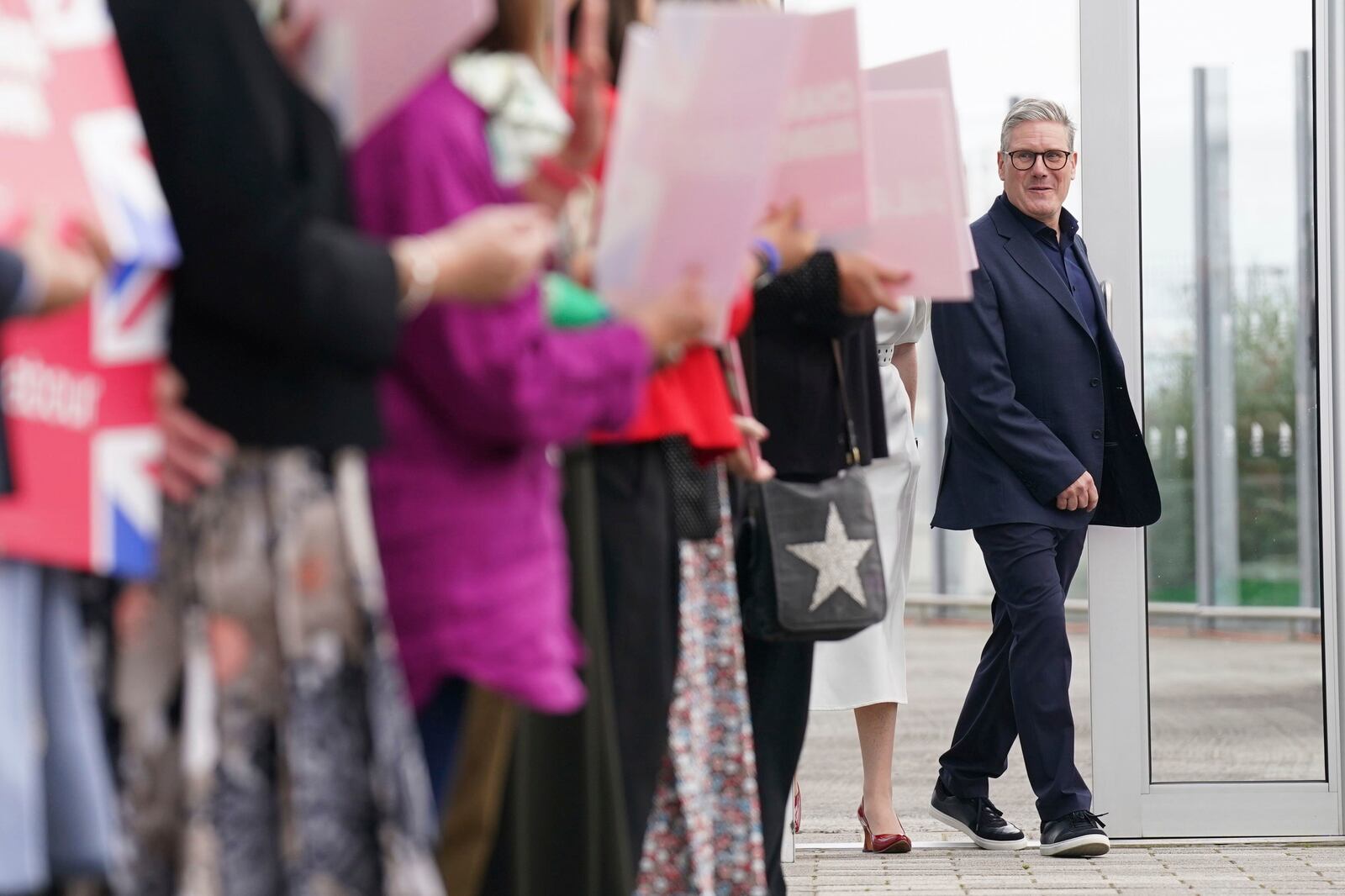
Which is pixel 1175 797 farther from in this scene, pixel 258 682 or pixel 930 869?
pixel 258 682

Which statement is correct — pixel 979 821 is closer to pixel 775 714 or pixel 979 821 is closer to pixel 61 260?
pixel 775 714

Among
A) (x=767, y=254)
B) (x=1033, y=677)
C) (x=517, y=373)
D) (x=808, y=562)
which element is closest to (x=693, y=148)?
(x=517, y=373)

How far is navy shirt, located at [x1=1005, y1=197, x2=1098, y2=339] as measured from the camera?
4.99 meters

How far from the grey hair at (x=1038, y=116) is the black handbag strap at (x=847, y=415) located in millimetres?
2204

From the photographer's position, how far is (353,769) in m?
1.70

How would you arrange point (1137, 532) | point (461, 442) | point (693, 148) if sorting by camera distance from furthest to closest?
point (1137, 532) → point (693, 148) → point (461, 442)

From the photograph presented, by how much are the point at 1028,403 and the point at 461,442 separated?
326 centimetres

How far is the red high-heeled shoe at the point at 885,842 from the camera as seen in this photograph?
4836mm

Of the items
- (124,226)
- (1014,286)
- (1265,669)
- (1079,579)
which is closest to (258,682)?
(124,226)

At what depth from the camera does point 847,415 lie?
302cm

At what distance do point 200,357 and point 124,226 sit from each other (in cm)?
15

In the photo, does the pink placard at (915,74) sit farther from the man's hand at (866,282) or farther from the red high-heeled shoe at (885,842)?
the red high-heeled shoe at (885,842)

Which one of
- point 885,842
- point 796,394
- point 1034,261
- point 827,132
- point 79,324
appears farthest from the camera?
point 1034,261

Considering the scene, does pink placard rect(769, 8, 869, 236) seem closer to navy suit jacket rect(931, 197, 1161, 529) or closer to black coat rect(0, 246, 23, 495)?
black coat rect(0, 246, 23, 495)
